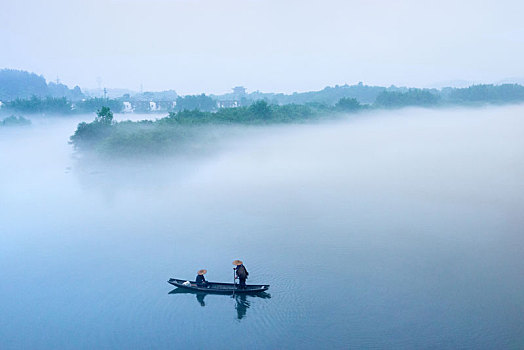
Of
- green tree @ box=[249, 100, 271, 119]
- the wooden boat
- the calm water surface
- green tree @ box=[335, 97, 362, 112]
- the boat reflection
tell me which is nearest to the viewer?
the calm water surface

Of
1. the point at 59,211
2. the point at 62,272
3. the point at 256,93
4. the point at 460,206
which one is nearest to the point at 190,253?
the point at 62,272

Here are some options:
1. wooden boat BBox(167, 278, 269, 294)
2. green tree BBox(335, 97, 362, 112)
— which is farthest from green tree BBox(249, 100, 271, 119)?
wooden boat BBox(167, 278, 269, 294)

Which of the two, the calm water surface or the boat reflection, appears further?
the boat reflection

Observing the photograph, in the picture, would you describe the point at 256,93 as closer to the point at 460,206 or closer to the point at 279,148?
the point at 279,148

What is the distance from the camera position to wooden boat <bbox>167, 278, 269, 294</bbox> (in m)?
11.9

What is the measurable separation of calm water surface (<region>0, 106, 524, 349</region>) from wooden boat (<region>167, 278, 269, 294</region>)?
0.96 ft

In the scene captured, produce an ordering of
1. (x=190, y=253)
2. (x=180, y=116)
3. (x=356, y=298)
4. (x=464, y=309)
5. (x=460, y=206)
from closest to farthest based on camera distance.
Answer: (x=464, y=309)
(x=356, y=298)
(x=190, y=253)
(x=460, y=206)
(x=180, y=116)

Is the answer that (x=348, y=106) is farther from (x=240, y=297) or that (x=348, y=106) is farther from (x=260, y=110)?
(x=240, y=297)

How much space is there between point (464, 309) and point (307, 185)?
16696 millimetres

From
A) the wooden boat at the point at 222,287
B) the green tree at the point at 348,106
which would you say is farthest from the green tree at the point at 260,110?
the wooden boat at the point at 222,287

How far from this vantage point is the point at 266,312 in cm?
1126

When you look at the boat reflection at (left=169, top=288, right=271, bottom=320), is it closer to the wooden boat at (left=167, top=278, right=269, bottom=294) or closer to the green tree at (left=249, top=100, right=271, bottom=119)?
the wooden boat at (left=167, top=278, right=269, bottom=294)

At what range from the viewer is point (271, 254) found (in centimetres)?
1509

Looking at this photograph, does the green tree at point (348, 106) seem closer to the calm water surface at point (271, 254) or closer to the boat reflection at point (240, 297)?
the calm water surface at point (271, 254)
